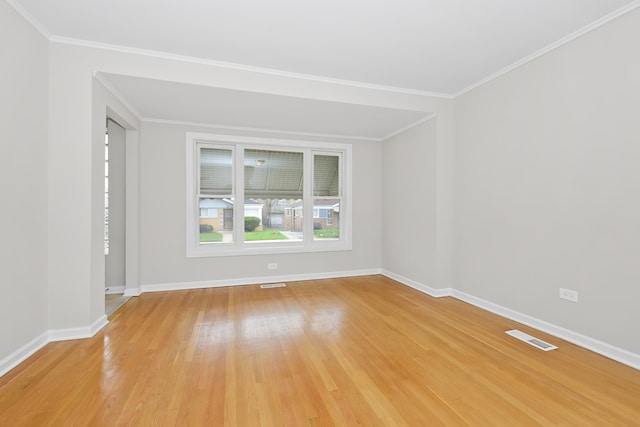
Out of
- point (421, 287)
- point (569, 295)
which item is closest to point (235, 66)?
point (421, 287)

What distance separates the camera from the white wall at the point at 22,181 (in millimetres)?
2283

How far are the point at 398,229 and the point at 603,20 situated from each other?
348 cm

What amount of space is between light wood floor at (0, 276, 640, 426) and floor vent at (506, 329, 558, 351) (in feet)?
0.32

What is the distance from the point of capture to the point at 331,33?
2758 mm

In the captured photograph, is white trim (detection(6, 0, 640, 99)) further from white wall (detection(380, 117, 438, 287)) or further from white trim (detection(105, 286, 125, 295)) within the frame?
white trim (detection(105, 286, 125, 295))

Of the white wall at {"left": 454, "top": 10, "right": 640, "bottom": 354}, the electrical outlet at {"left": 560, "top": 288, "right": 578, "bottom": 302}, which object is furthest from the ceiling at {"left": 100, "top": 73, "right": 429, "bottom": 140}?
the electrical outlet at {"left": 560, "top": 288, "right": 578, "bottom": 302}

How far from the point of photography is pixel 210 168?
494cm

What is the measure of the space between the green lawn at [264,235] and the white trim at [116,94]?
243 centimetres

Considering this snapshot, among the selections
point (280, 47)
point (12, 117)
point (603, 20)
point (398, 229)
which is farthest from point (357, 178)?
point (12, 117)

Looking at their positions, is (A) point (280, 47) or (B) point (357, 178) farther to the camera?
(B) point (357, 178)

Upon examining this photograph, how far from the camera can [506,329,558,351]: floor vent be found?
2.68m

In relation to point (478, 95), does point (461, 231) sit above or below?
below

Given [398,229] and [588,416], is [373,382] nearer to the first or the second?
[588,416]

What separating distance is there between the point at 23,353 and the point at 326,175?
4541mm
